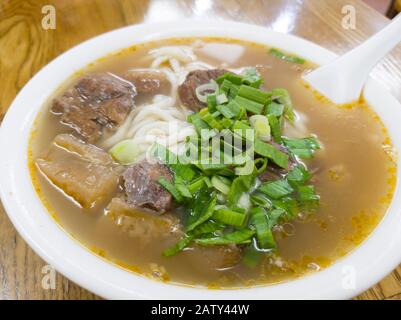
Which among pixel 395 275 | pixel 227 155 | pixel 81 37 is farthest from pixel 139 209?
pixel 81 37

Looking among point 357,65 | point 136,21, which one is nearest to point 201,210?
point 357,65

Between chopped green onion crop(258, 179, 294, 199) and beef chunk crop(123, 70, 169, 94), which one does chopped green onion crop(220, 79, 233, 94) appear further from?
chopped green onion crop(258, 179, 294, 199)

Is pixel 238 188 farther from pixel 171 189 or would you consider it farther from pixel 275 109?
pixel 275 109

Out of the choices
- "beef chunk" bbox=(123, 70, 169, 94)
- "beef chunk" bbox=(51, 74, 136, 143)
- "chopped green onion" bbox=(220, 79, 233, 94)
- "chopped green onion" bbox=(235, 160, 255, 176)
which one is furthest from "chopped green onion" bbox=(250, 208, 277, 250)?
"beef chunk" bbox=(123, 70, 169, 94)

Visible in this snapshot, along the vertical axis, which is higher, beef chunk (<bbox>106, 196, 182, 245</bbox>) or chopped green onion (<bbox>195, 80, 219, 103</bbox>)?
chopped green onion (<bbox>195, 80, 219, 103</bbox>)

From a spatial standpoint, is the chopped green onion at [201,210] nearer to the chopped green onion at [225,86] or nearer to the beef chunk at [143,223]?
the beef chunk at [143,223]
